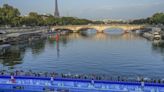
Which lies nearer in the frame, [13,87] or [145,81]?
[145,81]

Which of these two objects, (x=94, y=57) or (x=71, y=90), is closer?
(x=71, y=90)

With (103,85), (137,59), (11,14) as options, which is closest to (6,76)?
(103,85)

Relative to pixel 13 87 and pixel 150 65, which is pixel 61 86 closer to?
pixel 13 87

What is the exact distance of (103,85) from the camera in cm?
3081

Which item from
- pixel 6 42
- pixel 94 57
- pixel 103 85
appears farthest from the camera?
pixel 6 42

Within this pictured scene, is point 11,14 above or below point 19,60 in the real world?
above

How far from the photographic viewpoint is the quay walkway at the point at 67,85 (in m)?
29.8

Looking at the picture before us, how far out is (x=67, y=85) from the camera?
32.0 meters

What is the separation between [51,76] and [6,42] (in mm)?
57617

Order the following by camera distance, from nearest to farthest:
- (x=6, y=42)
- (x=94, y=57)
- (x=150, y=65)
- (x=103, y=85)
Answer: (x=103, y=85) < (x=150, y=65) < (x=94, y=57) < (x=6, y=42)

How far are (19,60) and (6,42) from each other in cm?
2818

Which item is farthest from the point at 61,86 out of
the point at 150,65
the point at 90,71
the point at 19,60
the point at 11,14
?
the point at 11,14

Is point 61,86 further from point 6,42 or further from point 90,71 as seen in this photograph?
point 6,42

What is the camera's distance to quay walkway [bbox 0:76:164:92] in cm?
2984
